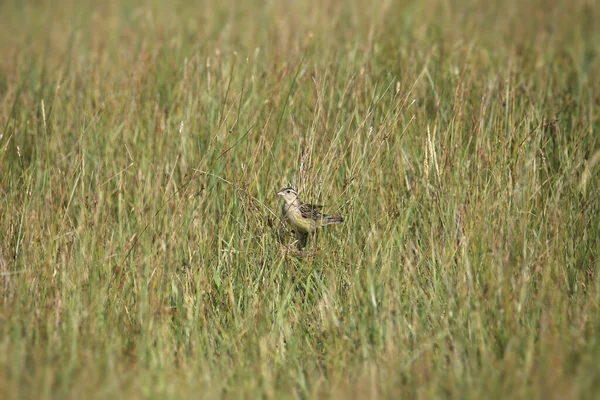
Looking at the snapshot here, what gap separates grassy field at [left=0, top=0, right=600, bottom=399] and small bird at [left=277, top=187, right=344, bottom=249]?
8 cm

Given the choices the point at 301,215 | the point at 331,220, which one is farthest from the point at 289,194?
the point at 331,220

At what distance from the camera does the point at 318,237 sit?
463cm

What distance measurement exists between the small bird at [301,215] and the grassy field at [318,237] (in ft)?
0.27

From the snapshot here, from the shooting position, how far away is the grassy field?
3.46m

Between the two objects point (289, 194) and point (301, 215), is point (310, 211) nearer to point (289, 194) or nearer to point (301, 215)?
point (301, 215)

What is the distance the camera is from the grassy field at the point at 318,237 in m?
3.46

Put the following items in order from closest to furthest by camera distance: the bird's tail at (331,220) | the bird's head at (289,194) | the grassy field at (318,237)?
the grassy field at (318,237), the bird's tail at (331,220), the bird's head at (289,194)

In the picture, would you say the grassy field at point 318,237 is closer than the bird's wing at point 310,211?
Yes

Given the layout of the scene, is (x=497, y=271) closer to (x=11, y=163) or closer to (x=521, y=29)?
(x=11, y=163)

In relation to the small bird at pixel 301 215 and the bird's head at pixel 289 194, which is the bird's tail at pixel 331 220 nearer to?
the small bird at pixel 301 215

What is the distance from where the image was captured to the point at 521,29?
7348 millimetres

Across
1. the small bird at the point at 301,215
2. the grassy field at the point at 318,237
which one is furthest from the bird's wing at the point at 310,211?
the grassy field at the point at 318,237

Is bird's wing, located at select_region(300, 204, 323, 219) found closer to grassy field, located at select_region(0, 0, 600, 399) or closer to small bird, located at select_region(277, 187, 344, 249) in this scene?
small bird, located at select_region(277, 187, 344, 249)

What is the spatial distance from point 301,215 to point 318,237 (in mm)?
172
